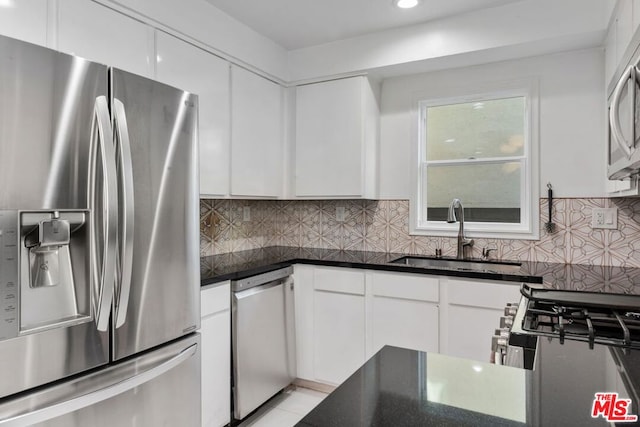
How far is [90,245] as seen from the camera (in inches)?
50.7

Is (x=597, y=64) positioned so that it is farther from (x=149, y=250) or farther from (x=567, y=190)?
(x=149, y=250)

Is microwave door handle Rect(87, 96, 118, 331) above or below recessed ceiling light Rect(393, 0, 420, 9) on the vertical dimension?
below

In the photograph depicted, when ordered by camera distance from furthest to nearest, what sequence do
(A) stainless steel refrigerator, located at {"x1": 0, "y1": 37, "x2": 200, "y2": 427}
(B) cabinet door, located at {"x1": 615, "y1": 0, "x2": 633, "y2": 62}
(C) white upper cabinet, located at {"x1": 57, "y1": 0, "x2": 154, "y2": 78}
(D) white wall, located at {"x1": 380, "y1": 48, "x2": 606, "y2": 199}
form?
1. (D) white wall, located at {"x1": 380, "y1": 48, "x2": 606, "y2": 199}
2. (C) white upper cabinet, located at {"x1": 57, "y1": 0, "x2": 154, "y2": 78}
3. (B) cabinet door, located at {"x1": 615, "y1": 0, "x2": 633, "y2": 62}
4. (A) stainless steel refrigerator, located at {"x1": 0, "y1": 37, "x2": 200, "y2": 427}

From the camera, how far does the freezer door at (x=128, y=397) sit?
1178 millimetres

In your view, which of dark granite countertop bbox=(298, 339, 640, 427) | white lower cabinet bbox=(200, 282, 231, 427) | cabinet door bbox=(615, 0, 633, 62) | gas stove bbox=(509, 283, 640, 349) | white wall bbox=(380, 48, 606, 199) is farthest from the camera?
white wall bbox=(380, 48, 606, 199)

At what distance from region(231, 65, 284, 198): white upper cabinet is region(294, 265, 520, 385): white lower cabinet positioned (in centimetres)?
68

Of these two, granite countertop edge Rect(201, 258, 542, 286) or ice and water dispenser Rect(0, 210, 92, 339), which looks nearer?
ice and water dispenser Rect(0, 210, 92, 339)

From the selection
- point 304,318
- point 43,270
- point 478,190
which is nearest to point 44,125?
point 43,270

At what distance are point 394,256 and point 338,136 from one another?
0.96 meters

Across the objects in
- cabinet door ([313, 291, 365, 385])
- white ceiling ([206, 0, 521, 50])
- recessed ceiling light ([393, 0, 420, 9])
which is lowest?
cabinet door ([313, 291, 365, 385])

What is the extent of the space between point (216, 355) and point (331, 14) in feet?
6.91

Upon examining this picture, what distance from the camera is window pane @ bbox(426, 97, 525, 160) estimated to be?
2.73 metres

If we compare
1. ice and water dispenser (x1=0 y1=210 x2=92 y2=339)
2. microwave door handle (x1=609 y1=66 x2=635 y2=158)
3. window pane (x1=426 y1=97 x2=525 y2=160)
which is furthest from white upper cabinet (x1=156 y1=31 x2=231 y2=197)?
microwave door handle (x1=609 y1=66 x2=635 y2=158)

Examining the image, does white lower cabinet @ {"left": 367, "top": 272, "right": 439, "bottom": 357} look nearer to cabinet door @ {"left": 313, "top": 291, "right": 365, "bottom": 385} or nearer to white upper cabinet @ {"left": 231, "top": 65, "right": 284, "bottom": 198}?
cabinet door @ {"left": 313, "top": 291, "right": 365, "bottom": 385}
